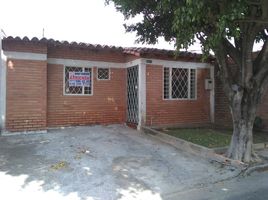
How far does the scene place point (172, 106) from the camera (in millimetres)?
12648

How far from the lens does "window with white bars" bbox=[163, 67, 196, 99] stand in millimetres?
12594

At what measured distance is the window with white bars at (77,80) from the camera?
11.7 metres

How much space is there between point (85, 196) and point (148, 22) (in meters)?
5.67

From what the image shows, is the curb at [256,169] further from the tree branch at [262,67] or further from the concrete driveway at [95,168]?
the tree branch at [262,67]

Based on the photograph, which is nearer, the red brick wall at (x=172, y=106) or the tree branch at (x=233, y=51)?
the tree branch at (x=233, y=51)

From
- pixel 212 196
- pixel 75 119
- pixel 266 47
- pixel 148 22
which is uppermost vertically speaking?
pixel 148 22

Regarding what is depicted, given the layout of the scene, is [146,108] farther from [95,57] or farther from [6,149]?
[6,149]

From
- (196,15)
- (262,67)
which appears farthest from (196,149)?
(196,15)

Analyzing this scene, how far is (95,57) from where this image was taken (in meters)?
12.2

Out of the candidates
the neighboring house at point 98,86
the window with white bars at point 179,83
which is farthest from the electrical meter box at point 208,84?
the window with white bars at point 179,83

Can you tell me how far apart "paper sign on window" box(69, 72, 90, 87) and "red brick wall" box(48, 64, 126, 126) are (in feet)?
0.96

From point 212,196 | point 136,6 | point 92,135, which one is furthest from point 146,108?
point 212,196

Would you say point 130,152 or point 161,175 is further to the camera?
point 130,152

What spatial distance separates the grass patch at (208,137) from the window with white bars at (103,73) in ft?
10.6
